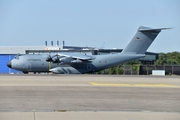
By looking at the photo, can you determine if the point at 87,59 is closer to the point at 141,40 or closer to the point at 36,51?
the point at 141,40

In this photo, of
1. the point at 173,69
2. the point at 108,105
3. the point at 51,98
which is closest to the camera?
the point at 108,105

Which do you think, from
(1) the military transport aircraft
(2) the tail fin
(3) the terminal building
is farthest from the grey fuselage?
(3) the terminal building

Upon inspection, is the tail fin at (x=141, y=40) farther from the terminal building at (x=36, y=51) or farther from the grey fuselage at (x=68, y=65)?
the terminal building at (x=36, y=51)

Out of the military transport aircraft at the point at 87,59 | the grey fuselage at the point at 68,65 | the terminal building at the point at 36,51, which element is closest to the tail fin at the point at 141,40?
the military transport aircraft at the point at 87,59

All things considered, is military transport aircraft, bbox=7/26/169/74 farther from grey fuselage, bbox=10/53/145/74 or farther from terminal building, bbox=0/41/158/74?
terminal building, bbox=0/41/158/74

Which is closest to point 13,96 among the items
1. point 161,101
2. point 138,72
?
point 161,101

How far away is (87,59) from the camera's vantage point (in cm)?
3891

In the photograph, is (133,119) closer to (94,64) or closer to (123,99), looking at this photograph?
(123,99)

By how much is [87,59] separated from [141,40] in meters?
6.60

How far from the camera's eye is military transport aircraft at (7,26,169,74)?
3947cm

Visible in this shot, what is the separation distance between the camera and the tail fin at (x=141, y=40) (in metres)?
39.9

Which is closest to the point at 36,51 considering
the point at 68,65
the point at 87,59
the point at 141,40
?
the point at 68,65

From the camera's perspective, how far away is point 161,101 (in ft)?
50.9

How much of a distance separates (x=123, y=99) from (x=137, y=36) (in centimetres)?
2499
